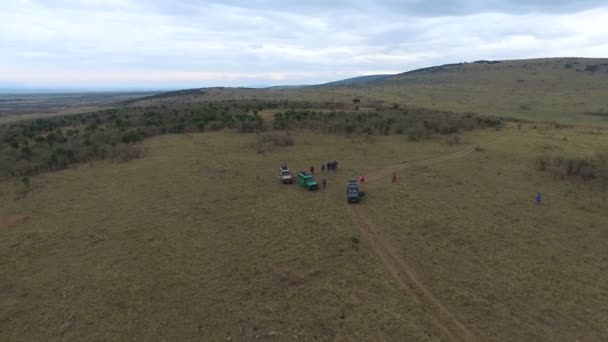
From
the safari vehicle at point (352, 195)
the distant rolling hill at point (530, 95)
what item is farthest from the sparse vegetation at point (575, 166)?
the distant rolling hill at point (530, 95)

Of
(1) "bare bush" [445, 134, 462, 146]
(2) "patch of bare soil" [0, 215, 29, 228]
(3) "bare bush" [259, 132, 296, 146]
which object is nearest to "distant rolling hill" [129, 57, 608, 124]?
(1) "bare bush" [445, 134, 462, 146]

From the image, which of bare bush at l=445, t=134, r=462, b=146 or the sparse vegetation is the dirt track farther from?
bare bush at l=445, t=134, r=462, b=146

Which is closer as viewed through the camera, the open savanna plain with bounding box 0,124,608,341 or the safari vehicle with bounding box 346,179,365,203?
the open savanna plain with bounding box 0,124,608,341

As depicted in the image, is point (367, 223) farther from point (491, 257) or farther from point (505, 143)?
point (505, 143)

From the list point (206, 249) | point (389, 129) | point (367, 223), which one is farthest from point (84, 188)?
point (389, 129)

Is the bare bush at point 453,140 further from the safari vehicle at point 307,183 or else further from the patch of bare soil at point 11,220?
the patch of bare soil at point 11,220

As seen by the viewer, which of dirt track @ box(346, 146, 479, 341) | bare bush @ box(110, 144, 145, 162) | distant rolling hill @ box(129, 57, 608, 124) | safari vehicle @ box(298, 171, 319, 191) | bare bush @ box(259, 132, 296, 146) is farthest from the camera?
distant rolling hill @ box(129, 57, 608, 124)
